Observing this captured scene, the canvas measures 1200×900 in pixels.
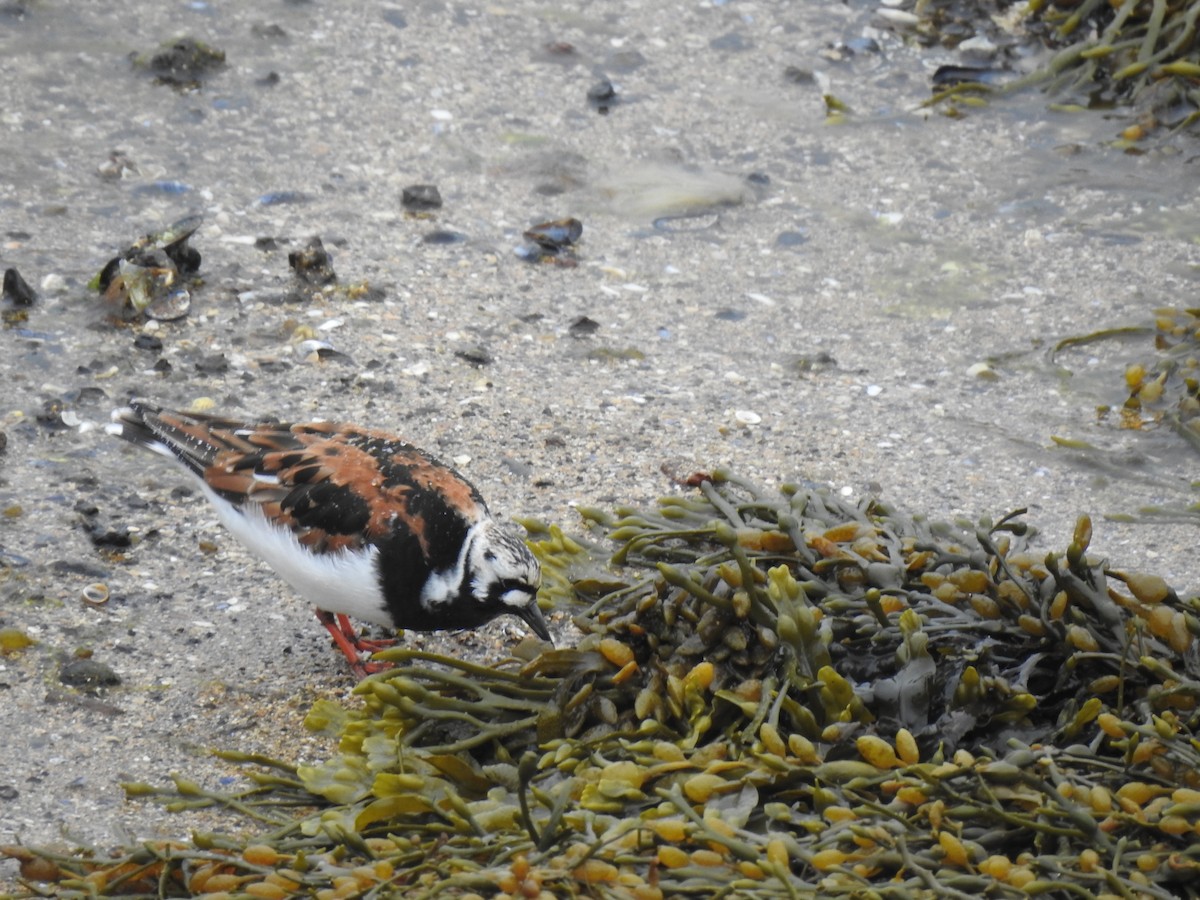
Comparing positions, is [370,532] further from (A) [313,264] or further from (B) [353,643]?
(A) [313,264]

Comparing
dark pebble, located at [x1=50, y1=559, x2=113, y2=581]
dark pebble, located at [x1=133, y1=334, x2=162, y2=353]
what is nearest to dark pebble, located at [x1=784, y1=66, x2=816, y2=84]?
dark pebble, located at [x1=133, y1=334, x2=162, y2=353]

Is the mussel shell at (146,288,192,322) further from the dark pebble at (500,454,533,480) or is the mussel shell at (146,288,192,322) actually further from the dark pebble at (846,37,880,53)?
the dark pebble at (846,37,880,53)

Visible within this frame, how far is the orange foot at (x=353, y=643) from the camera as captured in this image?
439 centimetres

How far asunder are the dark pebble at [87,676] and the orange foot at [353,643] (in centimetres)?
69

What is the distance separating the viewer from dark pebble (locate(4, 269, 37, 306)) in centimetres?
580

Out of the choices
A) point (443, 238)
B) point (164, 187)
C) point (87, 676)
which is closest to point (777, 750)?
point (87, 676)

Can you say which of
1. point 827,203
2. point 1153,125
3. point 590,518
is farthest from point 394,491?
point 1153,125

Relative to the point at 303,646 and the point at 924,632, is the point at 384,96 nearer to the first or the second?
the point at 303,646

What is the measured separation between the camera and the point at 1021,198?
7.03 meters

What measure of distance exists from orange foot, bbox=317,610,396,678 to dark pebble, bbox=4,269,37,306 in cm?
228

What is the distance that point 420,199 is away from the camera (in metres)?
6.80

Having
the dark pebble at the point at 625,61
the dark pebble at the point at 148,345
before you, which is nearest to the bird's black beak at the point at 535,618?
the dark pebble at the point at 148,345

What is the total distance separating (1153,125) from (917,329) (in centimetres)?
224

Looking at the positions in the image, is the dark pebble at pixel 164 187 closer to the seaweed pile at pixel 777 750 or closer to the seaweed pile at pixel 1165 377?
the seaweed pile at pixel 777 750
